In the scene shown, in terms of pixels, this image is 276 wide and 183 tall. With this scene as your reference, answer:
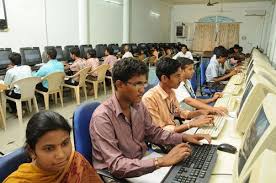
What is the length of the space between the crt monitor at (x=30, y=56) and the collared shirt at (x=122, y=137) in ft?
13.9

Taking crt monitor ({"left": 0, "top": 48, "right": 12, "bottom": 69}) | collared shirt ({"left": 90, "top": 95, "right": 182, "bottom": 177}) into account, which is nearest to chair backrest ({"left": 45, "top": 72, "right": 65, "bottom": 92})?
crt monitor ({"left": 0, "top": 48, "right": 12, "bottom": 69})

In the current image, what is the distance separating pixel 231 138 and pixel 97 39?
706 cm

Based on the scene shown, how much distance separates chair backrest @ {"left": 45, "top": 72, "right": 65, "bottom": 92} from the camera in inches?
160

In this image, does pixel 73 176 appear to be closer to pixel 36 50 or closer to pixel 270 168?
pixel 270 168

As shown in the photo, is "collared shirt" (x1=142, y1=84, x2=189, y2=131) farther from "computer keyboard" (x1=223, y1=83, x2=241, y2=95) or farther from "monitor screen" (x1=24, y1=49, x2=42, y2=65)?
"monitor screen" (x1=24, y1=49, x2=42, y2=65)

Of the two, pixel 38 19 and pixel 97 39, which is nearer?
pixel 38 19

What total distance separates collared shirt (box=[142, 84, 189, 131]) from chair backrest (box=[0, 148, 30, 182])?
95cm

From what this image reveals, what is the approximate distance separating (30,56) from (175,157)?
468 centimetres

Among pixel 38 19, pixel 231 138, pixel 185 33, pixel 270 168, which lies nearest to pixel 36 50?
pixel 38 19

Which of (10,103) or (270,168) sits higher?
(270,168)

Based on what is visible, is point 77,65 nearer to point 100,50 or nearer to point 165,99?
point 100,50

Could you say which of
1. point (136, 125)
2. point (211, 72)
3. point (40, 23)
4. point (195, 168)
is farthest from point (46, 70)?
→ point (195, 168)

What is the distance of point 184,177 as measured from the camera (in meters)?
1.11

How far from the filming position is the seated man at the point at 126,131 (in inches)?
46.9
